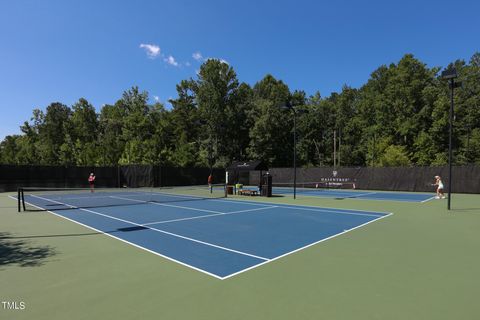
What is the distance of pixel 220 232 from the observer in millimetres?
8531

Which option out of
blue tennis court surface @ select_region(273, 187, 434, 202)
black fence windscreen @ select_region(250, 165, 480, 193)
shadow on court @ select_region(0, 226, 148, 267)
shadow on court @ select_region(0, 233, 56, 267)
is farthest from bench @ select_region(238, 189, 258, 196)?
shadow on court @ select_region(0, 233, 56, 267)

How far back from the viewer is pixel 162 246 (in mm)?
6914

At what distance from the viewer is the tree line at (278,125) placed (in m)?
44.5

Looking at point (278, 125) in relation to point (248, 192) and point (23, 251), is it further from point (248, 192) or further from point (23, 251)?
point (23, 251)

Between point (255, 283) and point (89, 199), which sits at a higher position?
point (255, 283)

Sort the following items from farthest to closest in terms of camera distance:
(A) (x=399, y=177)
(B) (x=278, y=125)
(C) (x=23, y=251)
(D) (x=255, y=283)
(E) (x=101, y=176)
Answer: (B) (x=278, y=125), (E) (x=101, y=176), (A) (x=399, y=177), (C) (x=23, y=251), (D) (x=255, y=283)

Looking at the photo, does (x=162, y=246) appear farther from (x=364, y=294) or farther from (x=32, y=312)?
(x=364, y=294)

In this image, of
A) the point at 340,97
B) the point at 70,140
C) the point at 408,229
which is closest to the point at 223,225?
the point at 408,229

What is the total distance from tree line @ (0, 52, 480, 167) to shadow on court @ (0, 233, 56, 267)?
125ft

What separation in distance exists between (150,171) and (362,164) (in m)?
38.1

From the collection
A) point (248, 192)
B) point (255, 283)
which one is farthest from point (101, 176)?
point (255, 283)

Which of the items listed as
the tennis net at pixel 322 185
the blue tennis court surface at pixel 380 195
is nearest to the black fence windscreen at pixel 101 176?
the tennis net at pixel 322 185

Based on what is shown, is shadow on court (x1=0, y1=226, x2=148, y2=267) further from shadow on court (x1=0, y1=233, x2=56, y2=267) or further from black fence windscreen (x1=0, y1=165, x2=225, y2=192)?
black fence windscreen (x1=0, y1=165, x2=225, y2=192)

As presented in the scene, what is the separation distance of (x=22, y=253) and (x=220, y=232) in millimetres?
4601
